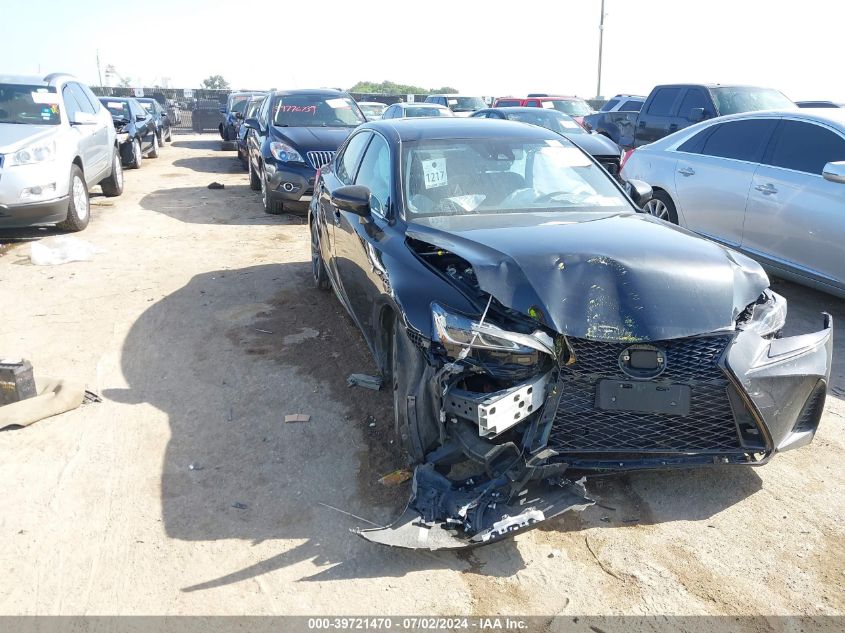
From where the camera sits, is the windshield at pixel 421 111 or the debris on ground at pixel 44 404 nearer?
the debris on ground at pixel 44 404

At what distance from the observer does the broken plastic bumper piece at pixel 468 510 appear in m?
2.84

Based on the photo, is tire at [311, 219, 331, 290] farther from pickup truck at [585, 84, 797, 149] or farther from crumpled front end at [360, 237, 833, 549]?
pickup truck at [585, 84, 797, 149]

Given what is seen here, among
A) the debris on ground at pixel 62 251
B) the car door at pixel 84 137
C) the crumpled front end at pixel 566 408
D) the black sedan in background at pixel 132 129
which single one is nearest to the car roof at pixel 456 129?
the crumpled front end at pixel 566 408

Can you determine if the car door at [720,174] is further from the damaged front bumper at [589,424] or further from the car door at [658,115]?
the car door at [658,115]

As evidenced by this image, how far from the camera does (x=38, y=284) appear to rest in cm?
690

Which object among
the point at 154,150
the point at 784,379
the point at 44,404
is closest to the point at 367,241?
the point at 44,404

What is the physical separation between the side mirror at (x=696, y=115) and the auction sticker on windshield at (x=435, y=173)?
9.06 meters

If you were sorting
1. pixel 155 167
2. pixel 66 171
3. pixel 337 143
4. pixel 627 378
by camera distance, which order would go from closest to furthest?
pixel 627 378, pixel 66 171, pixel 337 143, pixel 155 167

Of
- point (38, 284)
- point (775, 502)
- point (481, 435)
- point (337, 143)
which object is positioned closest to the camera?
point (481, 435)

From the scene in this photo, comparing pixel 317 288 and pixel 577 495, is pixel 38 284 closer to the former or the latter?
pixel 317 288

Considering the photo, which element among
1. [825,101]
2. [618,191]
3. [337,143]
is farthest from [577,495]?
[825,101]

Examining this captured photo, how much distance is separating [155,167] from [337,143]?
8.65m

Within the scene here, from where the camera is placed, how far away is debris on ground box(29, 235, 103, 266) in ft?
25.1

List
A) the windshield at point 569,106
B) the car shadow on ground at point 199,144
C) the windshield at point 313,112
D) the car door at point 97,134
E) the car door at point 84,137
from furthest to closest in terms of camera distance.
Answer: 1. the car shadow on ground at point 199,144
2. the windshield at point 569,106
3. the windshield at point 313,112
4. the car door at point 97,134
5. the car door at point 84,137
